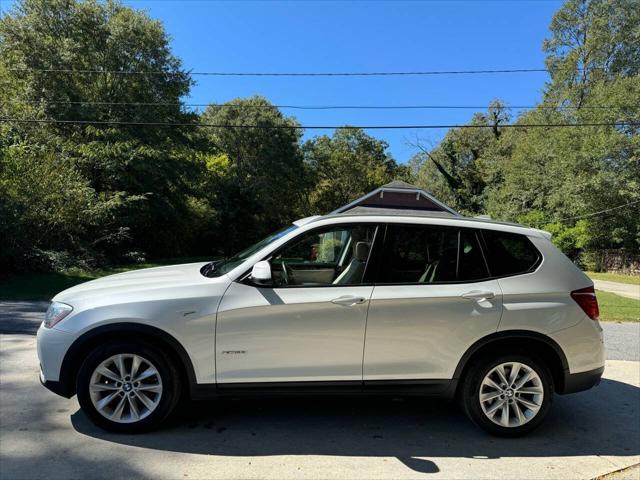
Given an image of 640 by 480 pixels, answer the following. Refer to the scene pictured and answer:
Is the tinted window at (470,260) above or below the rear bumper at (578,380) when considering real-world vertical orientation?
above

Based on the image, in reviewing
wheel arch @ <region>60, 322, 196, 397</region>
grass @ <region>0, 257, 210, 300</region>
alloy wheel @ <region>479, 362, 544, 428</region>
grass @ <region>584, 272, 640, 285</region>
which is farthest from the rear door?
grass @ <region>584, 272, 640, 285</region>

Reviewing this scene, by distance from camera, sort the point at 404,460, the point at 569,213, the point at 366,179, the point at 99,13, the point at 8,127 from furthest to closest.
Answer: the point at 366,179 → the point at 569,213 → the point at 99,13 → the point at 8,127 → the point at 404,460

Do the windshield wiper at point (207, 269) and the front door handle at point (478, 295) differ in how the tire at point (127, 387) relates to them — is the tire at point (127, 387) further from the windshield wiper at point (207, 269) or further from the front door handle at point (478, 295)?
the front door handle at point (478, 295)

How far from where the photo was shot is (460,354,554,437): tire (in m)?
3.85

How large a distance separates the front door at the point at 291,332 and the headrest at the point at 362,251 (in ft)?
0.88

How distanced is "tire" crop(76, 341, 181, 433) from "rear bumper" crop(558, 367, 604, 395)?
3.18 meters

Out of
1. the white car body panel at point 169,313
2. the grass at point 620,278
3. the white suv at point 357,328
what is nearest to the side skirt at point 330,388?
the white suv at point 357,328

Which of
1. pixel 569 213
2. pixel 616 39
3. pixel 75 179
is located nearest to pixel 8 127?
pixel 75 179

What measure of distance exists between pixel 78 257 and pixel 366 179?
36.5m

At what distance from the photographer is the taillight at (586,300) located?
3.92 m

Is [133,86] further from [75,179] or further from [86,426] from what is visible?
[86,426]

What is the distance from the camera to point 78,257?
17.2 m

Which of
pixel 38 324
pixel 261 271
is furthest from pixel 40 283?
pixel 261 271

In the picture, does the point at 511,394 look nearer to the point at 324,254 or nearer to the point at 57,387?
the point at 324,254
